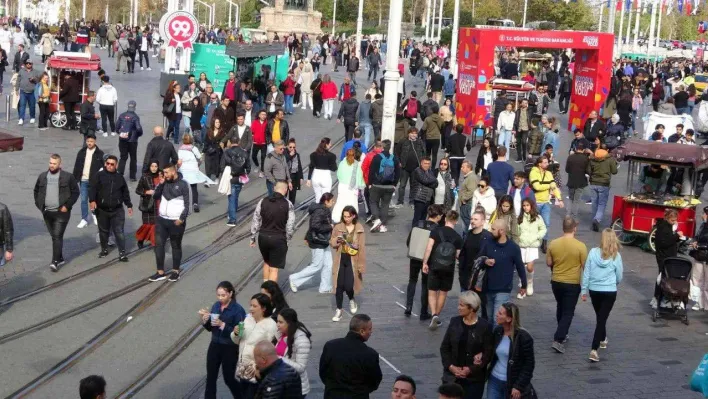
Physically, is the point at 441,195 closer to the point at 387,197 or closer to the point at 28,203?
the point at 387,197

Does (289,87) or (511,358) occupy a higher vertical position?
(289,87)

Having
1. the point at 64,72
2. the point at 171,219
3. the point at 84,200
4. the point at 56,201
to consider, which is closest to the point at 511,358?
the point at 171,219

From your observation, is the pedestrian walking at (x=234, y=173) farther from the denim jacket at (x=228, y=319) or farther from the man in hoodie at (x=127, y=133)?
the denim jacket at (x=228, y=319)

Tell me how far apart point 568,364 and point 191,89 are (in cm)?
1636

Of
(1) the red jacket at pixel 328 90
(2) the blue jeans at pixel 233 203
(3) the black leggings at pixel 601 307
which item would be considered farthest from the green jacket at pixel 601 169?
(1) the red jacket at pixel 328 90

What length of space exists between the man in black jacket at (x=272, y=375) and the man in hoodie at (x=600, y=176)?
12.1 metres

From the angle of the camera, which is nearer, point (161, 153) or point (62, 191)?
point (62, 191)

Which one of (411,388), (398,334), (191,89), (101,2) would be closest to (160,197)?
(398,334)

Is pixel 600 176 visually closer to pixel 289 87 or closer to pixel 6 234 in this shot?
pixel 6 234

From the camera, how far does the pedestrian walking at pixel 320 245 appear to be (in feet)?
46.2

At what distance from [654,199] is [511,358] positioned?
32.9ft

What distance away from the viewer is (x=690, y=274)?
14.3 metres

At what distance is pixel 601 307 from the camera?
12.1 m

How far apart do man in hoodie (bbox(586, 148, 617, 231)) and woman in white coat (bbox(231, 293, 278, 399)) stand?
35.9 feet
